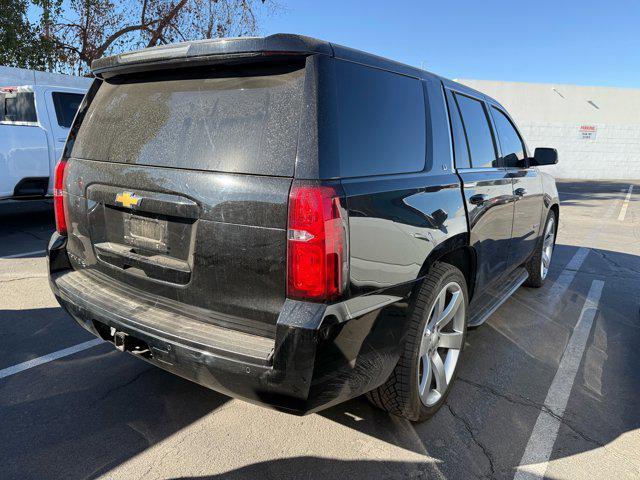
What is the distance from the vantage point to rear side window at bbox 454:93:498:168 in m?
3.45

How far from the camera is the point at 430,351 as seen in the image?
287 cm

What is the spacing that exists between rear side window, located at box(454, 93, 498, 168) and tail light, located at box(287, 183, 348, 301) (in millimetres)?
1759

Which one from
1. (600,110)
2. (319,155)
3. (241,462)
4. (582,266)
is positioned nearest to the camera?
(319,155)

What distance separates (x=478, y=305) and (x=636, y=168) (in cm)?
2962

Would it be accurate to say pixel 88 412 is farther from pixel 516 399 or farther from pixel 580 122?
pixel 580 122

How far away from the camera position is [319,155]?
6.60 feet

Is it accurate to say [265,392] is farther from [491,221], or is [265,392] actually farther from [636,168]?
[636,168]

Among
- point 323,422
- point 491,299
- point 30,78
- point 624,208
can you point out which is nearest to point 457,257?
point 491,299

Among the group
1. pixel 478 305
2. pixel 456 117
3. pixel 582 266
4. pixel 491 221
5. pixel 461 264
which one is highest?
pixel 456 117

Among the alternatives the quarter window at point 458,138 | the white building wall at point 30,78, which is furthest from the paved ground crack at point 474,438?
the white building wall at point 30,78

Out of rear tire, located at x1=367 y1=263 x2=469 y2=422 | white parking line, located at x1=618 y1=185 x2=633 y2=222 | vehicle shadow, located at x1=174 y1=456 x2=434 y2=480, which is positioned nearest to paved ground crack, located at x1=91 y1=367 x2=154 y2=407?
vehicle shadow, located at x1=174 y1=456 x2=434 y2=480

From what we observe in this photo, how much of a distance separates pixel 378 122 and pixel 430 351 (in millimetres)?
1351

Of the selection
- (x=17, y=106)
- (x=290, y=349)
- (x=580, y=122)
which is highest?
(x=580, y=122)

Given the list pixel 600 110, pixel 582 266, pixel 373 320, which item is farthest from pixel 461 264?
pixel 600 110
